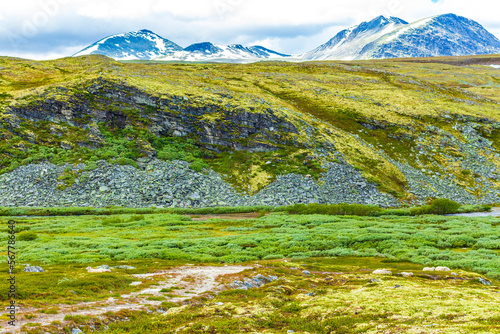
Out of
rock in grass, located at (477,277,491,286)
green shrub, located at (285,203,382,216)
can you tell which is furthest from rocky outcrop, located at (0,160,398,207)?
rock in grass, located at (477,277,491,286)

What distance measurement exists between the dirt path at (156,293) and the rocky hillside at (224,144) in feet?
130

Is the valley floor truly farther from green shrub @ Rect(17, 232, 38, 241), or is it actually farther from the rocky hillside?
the rocky hillside

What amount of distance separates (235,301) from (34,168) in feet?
234

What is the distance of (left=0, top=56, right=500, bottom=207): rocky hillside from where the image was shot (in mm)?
72438

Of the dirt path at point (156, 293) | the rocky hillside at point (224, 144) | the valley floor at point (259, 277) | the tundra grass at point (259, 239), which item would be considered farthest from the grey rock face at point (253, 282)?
the rocky hillside at point (224, 144)

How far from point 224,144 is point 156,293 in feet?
227

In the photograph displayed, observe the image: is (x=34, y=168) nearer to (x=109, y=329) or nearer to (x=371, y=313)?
(x=109, y=329)

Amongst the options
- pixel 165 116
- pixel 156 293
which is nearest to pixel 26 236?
pixel 156 293

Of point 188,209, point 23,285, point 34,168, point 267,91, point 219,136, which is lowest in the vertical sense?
point 188,209

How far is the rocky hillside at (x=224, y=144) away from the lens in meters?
72.4

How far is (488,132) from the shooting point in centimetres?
10275

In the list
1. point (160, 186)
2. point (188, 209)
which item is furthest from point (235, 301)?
point (160, 186)

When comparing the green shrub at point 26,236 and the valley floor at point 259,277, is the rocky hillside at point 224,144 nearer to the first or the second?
the valley floor at point 259,277

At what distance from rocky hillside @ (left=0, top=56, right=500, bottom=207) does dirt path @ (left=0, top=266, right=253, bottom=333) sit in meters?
39.7
